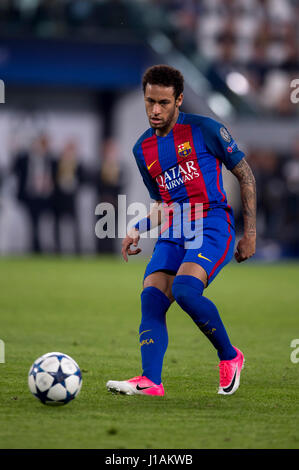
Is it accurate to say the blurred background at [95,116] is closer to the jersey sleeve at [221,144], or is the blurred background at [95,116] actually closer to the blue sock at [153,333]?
the jersey sleeve at [221,144]

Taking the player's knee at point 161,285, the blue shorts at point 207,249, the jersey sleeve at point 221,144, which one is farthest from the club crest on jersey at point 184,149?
the player's knee at point 161,285

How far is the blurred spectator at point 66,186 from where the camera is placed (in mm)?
20203

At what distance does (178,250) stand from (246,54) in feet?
55.4

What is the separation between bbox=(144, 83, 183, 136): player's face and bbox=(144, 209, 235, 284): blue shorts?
695 millimetres

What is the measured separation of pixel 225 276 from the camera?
16469 mm

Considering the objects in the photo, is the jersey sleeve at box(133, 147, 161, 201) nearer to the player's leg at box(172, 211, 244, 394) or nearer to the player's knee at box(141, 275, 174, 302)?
the player's leg at box(172, 211, 244, 394)

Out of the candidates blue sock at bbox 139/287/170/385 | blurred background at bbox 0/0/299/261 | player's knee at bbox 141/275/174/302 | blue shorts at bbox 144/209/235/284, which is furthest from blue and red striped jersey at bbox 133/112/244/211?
blurred background at bbox 0/0/299/261

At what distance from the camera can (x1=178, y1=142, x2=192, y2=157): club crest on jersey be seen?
6020 mm

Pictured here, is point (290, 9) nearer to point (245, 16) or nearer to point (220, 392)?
point (245, 16)

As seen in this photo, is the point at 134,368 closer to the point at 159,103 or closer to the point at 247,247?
the point at 247,247

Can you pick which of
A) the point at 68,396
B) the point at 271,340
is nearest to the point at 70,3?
the point at 271,340

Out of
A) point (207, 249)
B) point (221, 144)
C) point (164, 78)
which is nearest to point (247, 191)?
point (221, 144)

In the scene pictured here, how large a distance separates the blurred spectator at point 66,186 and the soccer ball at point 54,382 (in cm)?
1500
